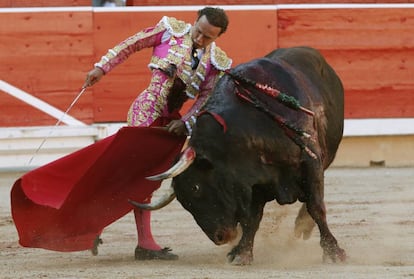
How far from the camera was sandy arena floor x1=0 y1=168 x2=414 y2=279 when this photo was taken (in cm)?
498

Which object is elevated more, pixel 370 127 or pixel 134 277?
pixel 134 277

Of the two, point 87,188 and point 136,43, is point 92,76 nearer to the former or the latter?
point 136,43

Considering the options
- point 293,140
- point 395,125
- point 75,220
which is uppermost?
point 293,140

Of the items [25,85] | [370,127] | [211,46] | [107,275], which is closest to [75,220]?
[107,275]

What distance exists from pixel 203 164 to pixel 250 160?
0.20 meters

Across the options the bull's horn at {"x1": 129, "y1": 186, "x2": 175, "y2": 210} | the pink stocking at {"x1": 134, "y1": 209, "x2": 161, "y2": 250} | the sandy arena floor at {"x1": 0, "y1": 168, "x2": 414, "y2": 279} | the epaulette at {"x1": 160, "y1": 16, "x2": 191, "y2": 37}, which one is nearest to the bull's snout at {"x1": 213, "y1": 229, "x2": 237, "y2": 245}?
the sandy arena floor at {"x1": 0, "y1": 168, "x2": 414, "y2": 279}

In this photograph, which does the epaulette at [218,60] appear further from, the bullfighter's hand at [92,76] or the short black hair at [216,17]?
the bullfighter's hand at [92,76]

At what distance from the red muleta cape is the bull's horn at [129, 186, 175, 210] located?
206 millimetres

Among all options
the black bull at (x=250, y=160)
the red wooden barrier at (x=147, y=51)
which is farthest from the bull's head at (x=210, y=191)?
the red wooden barrier at (x=147, y=51)

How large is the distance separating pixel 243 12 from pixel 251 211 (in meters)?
4.21

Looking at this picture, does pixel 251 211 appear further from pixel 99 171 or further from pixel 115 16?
pixel 115 16

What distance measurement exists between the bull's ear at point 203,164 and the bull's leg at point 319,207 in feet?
1.47

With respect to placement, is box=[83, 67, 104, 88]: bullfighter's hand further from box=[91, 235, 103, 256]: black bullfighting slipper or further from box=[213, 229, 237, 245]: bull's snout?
box=[213, 229, 237, 245]: bull's snout

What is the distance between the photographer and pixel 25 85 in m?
9.14
